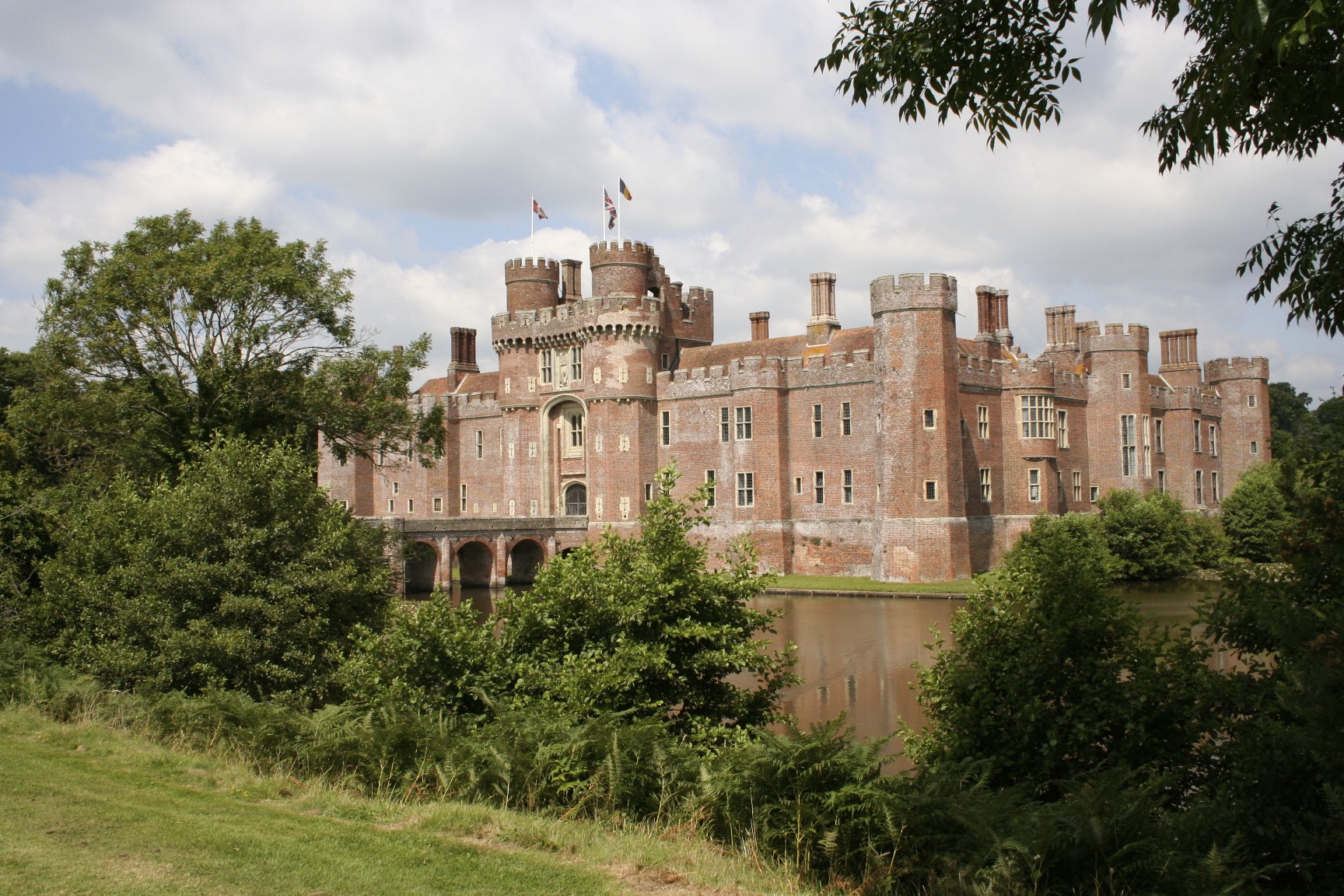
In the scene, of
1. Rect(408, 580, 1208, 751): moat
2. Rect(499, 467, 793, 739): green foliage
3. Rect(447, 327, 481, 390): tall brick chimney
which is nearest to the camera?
Rect(499, 467, 793, 739): green foliage

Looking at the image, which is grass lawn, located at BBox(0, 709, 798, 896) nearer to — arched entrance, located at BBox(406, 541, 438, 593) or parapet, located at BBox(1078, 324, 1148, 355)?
arched entrance, located at BBox(406, 541, 438, 593)

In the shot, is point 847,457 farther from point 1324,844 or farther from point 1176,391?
point 1324,844

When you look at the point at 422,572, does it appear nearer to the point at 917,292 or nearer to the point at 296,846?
the point at 917,292

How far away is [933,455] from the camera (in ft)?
145

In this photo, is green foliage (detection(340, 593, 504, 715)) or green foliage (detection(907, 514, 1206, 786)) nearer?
green foliage (detection(907, 514, 1206, 786))

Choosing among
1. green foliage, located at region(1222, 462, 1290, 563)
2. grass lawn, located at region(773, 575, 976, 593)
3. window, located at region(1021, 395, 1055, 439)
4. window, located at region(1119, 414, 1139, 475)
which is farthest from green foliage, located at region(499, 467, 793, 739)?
window, located at region(1119, 414, 1139, 475)

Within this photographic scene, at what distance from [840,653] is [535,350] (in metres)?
32.2

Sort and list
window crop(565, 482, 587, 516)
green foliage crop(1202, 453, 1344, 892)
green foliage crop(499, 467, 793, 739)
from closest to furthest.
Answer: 1. green foliage crop(1202, 453, 1344, 892)
2. green foliage crop(499, 467, 793, 739)
3. window crop(565, 482, 587, 516)

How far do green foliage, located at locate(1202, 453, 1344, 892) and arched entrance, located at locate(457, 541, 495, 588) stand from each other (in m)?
44.3

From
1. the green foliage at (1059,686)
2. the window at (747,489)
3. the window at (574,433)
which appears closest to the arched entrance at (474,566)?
the window at (574,433)

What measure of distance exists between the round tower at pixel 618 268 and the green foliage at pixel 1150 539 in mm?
23103

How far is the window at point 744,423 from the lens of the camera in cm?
4984

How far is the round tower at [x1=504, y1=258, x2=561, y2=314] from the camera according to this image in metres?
57.6

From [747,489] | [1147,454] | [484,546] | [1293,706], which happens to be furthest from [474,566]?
[1293,706]
